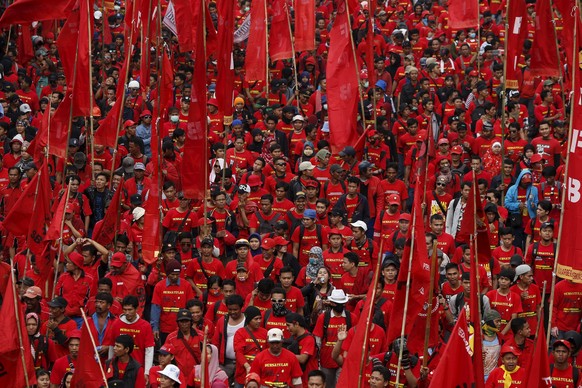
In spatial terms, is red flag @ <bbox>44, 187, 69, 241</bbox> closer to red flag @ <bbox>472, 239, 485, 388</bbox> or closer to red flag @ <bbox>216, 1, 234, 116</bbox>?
red flag @ <bbox>216, 1, 234, 116</bbox>

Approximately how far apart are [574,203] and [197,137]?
616cm

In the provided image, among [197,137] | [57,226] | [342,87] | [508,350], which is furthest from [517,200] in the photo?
[57,226]

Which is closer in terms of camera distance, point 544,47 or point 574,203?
point 574,203

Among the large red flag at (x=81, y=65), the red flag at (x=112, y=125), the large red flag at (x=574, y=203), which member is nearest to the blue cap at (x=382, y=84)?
the red flag at (x=112, y=125)

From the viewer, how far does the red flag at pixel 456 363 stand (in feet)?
38.6

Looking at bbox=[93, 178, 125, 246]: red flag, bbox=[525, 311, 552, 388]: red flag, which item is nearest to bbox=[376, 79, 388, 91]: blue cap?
bbox=[93, 178, 125, 246]: red flag

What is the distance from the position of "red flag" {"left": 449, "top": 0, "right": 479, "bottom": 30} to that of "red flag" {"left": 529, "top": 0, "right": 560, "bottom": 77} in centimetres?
344

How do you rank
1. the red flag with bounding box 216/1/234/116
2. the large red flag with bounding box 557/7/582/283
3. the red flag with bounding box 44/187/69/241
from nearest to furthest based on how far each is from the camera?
1. the large red flag with bounding box 557/7/582/283
2. the red flag with bounding box 44/187/69/241
3. the red flag with bounding box 216/1/234/116

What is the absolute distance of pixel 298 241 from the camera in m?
17.3

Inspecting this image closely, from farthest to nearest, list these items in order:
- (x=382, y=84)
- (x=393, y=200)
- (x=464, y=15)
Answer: (x=382, y=84), (x=464, y=15), (x=393, y=200)

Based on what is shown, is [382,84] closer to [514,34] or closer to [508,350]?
[514,34]

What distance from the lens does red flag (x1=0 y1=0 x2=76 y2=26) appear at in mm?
17812

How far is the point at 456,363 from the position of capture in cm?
1186

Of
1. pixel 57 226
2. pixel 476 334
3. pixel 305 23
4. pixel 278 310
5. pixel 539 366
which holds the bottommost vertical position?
pixel 278 310
